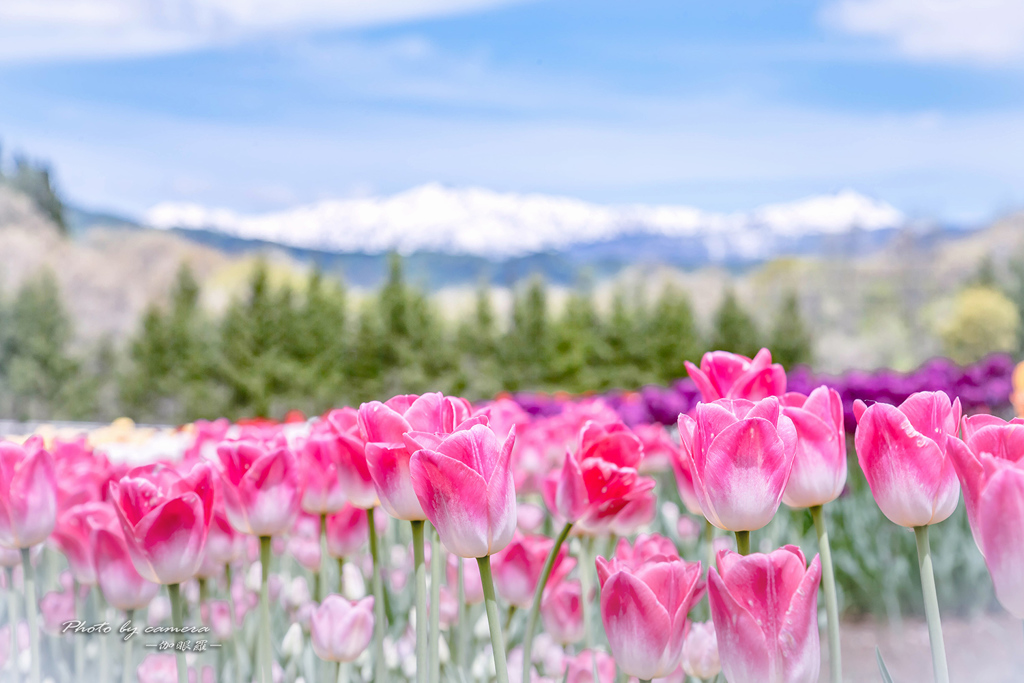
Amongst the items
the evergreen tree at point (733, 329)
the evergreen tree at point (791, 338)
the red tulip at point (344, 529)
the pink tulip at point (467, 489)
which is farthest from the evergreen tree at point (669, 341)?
the pink tulip at point (467, 489)

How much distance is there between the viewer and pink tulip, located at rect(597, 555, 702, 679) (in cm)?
57

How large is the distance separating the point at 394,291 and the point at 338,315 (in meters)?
1.31

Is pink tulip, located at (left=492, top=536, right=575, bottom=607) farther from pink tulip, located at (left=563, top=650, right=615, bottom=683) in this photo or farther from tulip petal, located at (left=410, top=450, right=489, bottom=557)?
tulip petal, located at (left=410, top=450, right=489, bottom=557)

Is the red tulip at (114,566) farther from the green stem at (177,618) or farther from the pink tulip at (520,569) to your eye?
the pink tulip at (520,569)

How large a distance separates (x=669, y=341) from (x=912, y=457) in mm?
13953

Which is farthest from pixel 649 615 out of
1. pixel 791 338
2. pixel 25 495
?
pixel 791 338

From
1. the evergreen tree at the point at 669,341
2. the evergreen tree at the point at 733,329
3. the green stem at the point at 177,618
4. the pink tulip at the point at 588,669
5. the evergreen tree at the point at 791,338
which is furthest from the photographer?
the evergreen tree at the point at 791,338

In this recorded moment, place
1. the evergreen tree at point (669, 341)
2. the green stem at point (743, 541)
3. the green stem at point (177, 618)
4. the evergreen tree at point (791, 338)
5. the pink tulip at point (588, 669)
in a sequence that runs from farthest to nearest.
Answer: the evergreen tree at point (791, 338) → the evergreen tree at point (669, 341) → the pink tulip at point (588, 669) → the green stem at point (177, 618) → the green stem at point (743, 541)

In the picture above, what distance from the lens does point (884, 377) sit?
3.11 metres

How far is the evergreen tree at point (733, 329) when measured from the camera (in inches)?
592

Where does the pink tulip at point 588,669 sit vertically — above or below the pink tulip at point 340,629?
below

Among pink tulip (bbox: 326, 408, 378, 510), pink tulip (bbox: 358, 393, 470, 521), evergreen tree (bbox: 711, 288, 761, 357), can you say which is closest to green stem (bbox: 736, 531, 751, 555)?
pink tulip (bbox: 358, 393, 470, 521)

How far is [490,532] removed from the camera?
549mm

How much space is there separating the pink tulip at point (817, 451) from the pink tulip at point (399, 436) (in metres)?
0.27
